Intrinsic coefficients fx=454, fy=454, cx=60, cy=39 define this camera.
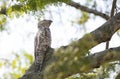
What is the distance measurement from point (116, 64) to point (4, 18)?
121 inches

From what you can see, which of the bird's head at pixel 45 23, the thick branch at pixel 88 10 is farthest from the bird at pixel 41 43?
the thick branch at pixel 88 10

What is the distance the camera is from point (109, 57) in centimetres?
471

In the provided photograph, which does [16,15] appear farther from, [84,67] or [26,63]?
[84,67]

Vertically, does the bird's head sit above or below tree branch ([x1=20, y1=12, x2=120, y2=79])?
above

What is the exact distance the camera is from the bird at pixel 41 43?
5.31 metres

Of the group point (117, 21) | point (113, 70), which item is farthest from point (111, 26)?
point (113, 70)

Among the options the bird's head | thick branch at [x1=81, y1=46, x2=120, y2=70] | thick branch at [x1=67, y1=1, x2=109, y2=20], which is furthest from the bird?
thick branch at [x1=67, y1=1, x2=109, y2=20]

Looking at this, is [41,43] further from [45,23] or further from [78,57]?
[78,57]

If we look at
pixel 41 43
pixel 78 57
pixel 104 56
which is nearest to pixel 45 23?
pixel 41 43

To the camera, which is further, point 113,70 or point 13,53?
point 13,53

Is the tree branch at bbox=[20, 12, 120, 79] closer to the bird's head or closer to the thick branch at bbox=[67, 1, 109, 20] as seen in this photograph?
the bird's head

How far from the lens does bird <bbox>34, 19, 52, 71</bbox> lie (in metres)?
5.31

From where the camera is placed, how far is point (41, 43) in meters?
5.57

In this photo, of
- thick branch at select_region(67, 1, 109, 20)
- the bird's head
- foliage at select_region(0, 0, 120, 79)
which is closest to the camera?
foliage at select_region(0, 0, 120, 79)
